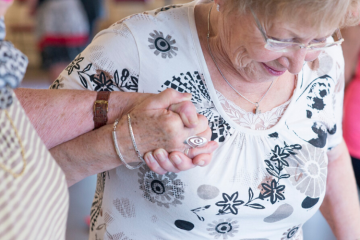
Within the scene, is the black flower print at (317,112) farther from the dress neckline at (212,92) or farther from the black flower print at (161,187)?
the black flower print at (161,187)

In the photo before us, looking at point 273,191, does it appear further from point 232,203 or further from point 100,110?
point 100,110

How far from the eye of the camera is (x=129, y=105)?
1.07 meters

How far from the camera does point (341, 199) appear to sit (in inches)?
60.6

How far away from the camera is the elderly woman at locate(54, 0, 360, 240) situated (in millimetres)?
1157

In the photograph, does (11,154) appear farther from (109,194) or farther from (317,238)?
(317,238)

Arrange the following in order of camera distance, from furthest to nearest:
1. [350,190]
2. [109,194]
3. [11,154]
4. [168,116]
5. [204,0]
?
[350,190] → [204,0] → [109,194] → [168,116] → [11,154]

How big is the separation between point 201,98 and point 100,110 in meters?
0.35

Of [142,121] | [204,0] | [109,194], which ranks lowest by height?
[109,194]

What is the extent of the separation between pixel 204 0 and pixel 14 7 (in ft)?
22.1

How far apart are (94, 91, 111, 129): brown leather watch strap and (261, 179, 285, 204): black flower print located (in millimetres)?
551

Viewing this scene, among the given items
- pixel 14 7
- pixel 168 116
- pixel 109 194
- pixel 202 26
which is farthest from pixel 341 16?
pixel 14 7

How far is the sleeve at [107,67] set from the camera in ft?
3.84

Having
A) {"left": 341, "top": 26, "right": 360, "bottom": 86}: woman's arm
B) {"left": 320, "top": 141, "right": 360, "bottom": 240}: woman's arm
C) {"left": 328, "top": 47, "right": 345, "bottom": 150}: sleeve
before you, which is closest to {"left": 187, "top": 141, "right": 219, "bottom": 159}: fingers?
{"left": 328, "top": 47, "right": 345, "bottom": 150}: sleeve

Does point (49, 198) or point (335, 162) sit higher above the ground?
point (49, 198)
